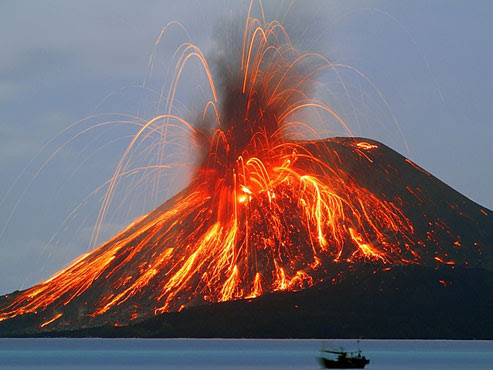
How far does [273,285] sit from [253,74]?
136 feet

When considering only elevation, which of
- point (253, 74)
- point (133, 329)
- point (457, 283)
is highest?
point (253, 74)

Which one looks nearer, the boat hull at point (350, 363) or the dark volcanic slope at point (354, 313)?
the boat hull at point (350, 363)

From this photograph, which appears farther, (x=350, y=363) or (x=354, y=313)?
(x=354, y=313)

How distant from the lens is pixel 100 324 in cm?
19225

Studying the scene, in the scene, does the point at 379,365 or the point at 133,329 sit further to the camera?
the point at 133,329

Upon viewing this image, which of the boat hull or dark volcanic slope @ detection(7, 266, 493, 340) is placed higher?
dark volcanic slope @ detection(7, 266, 493, 340)

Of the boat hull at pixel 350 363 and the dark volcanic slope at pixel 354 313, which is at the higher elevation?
the dark volcanic slope at pixel 354 313

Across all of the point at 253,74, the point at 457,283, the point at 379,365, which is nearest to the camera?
the point at 379,365

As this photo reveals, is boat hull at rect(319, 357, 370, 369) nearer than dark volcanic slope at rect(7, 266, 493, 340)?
Yes

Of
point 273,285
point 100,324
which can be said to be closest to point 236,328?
point 273,285

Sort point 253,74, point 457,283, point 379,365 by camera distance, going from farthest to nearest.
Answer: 1. point 457,283
2. point 253,74
3. point 379,365

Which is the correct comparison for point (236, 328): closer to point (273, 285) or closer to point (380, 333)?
point (273, 285)

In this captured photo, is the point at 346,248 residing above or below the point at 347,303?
above

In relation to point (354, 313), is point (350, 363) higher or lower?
lower
